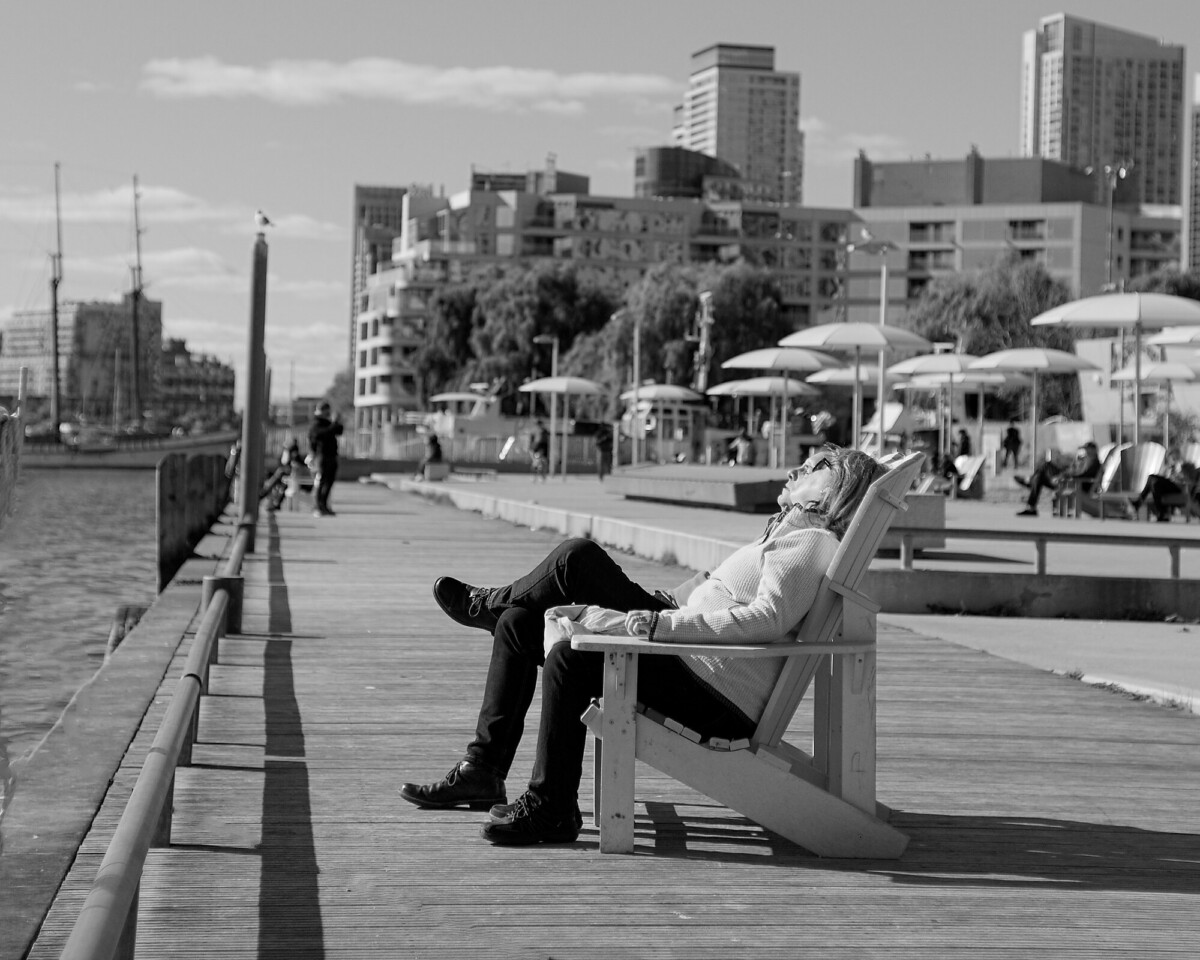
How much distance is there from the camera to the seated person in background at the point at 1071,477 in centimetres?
2492

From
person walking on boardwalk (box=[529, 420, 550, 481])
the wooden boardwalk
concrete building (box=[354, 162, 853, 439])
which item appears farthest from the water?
concrete building (box=[354, 162, 853, 439])

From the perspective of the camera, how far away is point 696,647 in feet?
15.4

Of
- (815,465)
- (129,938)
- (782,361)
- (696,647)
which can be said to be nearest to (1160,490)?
(782,361)

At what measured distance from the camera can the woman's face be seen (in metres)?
4.96

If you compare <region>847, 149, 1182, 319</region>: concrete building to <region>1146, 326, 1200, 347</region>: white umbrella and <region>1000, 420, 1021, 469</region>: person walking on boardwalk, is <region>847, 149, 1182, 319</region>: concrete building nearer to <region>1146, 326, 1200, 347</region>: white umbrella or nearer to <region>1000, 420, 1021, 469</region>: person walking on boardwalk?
<region>1000, 420, 1021, 469</region>: person walking on boardwalk

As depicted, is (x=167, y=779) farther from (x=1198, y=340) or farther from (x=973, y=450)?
(x=973, y=450)

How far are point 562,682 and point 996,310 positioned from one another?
232 feet

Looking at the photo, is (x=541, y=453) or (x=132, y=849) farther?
(x=541, y=453)

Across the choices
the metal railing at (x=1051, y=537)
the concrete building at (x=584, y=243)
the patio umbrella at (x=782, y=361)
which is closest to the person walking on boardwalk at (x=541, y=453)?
the patio umbrella at (x=782, y=361)

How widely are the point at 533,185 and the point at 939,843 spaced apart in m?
152

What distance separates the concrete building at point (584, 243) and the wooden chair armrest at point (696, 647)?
135 metres

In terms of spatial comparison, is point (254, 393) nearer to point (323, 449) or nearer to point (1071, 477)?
point (323, 449)

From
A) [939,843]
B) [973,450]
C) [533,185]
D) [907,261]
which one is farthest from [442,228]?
[939,843]

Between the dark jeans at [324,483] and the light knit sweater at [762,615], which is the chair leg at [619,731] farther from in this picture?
the dark jeans at [324,483]
